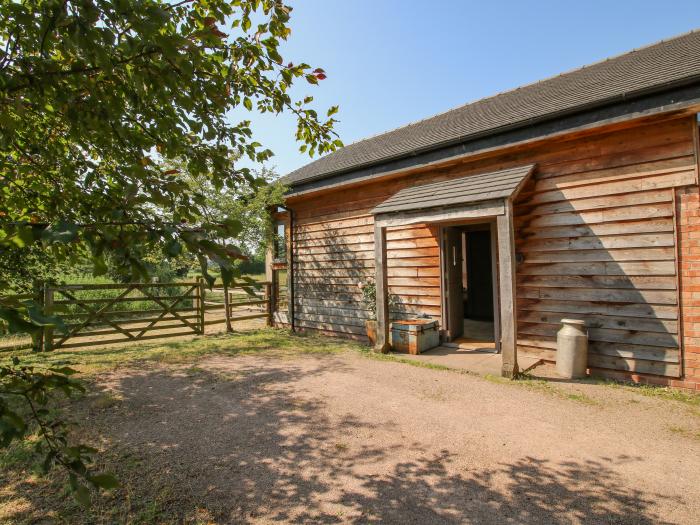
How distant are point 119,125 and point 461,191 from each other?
18.4 feet

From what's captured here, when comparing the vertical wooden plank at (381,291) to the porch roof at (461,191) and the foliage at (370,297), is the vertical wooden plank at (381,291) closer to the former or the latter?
the porch roof at (461,191)

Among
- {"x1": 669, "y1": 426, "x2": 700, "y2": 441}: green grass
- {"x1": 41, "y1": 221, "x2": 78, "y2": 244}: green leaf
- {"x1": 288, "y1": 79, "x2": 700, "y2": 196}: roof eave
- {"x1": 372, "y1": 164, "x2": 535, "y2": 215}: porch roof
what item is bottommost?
{"x1": 669, "y1": 426, "x2": 700, "y2": 441}: green grass

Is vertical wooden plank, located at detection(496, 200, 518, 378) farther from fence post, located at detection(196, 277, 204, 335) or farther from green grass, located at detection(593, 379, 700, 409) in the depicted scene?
fence post, located at detection(196, 277, 204, 335)

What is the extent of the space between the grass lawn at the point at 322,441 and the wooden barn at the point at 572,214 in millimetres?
1011

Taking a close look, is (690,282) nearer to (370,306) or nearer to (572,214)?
(572,214)

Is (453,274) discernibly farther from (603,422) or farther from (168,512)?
(168,512)

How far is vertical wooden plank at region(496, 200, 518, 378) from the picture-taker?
5.70 meters

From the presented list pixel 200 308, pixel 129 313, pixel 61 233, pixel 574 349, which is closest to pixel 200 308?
pixel 200 308

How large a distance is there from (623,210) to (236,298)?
56.5ft

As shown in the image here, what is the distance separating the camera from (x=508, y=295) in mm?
5723

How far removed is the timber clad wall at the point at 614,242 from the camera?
17.3ft

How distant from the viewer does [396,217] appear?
7.30m

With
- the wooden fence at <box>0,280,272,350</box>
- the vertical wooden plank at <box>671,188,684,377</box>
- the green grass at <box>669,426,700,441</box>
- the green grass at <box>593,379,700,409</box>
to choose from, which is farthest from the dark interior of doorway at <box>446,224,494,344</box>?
the wooden fence at <box>0,280,272,350</box>

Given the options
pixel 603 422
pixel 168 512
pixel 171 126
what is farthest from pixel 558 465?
pixel 171 126
